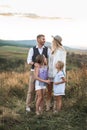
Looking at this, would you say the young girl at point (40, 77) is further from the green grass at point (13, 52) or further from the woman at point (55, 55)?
the green grass at point (13, 52)

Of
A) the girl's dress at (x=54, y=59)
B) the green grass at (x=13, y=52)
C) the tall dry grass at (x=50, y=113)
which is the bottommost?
the tall dry grass at (x=50, y=113)

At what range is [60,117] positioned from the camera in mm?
10391

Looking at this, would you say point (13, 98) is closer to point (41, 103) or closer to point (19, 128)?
point (41, 103)

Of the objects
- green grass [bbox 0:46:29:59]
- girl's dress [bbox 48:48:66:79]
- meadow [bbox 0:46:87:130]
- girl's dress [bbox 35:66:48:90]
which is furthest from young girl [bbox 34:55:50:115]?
green grass [bbox 0:46:29:59]

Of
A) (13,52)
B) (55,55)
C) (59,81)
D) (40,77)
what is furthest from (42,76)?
(13,52)

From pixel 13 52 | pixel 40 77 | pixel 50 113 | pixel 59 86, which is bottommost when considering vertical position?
pixel 50 113

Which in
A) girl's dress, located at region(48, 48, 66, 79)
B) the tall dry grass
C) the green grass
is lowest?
the tall dry grass

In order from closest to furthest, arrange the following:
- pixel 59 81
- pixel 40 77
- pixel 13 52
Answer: pixel 40 77, pixel 59 81, pixel 13 52

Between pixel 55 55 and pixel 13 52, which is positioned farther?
pixel 13 52

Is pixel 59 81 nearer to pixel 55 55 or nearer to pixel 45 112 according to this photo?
pixel 55 55

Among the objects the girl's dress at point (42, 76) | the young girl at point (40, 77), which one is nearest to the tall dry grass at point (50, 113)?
the young girl at point (40, 77)

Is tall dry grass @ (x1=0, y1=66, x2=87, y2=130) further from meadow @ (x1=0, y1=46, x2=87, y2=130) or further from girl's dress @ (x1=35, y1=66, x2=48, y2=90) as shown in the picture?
girl's dress @ (x1=35, y1=66, x2=48, y2=90)

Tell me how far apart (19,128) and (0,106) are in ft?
6.60

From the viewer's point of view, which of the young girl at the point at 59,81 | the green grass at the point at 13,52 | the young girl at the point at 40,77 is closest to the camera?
the young girl at the point at 40,77
